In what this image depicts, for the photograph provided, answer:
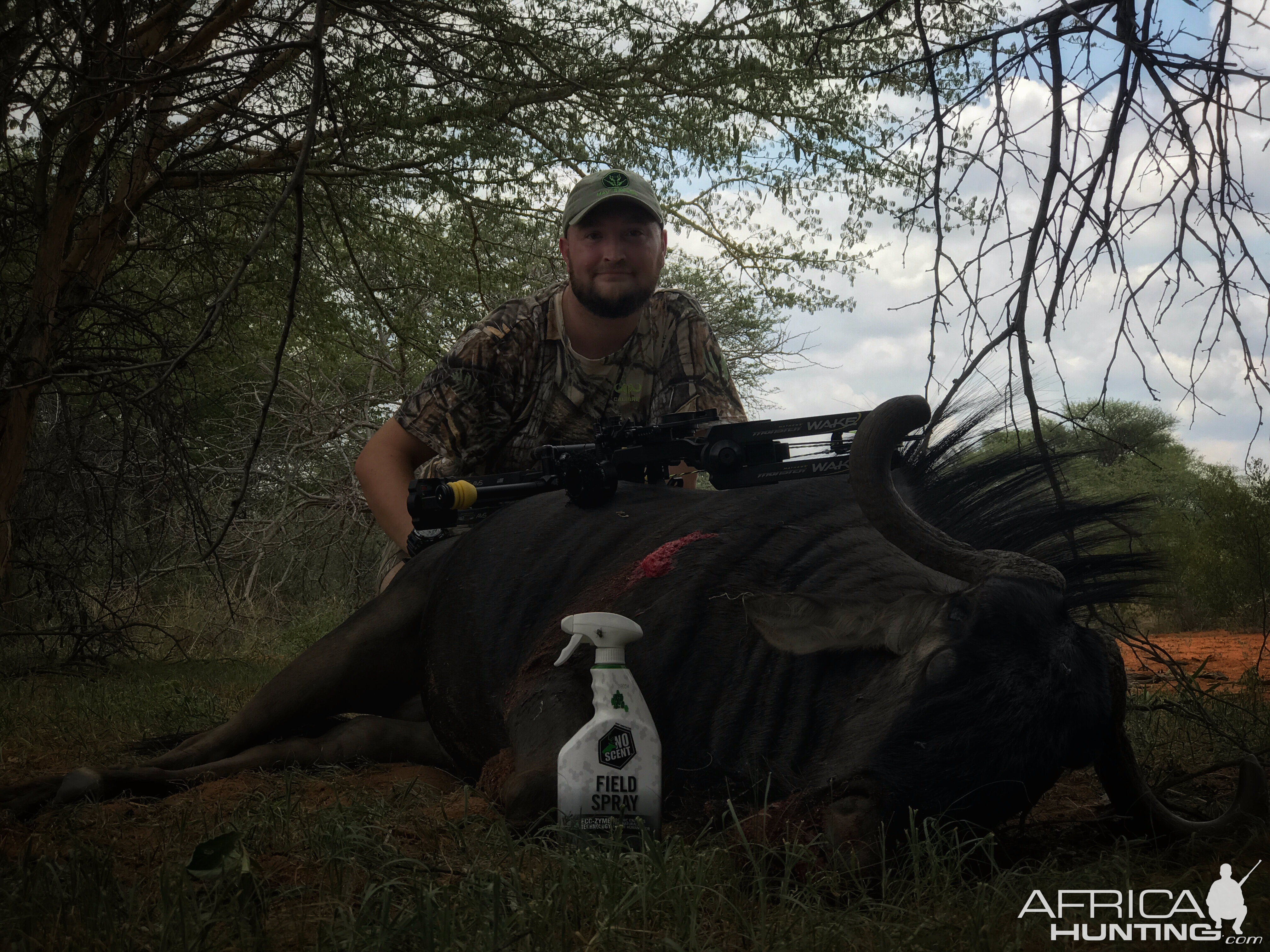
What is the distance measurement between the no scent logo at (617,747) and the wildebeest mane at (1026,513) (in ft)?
3.86

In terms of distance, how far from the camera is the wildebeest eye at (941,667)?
2.21 m

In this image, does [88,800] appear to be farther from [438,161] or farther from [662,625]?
[438,161]

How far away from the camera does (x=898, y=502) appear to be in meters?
2.42

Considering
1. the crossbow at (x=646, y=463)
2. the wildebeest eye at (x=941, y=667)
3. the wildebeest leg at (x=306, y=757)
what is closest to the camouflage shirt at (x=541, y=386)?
the crossbow at (x=646, y=463)

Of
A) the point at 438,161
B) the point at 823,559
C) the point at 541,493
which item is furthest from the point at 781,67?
the point at 823,559

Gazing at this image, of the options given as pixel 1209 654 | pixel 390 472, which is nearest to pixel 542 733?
pixel 390 472

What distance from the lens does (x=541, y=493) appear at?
381 centimetres

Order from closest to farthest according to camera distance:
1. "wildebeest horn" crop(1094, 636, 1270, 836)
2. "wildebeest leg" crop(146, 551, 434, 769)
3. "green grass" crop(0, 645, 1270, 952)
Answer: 1. "green grass" crop(0, 645, 1270, 952)
2. "wildebeest horn" crop(1094, 636, 1270, 836)
3. "wildebeest leg" crop(146, 551, 434, 769)

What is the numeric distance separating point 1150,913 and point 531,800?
1.32 meters

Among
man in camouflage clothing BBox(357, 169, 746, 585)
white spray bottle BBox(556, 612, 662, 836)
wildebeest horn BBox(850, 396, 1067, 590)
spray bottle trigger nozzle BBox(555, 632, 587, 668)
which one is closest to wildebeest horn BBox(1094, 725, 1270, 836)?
wildebeest horn BBox(850, 396, 1067, 590)

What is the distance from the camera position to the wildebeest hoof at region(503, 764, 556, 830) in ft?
8.44

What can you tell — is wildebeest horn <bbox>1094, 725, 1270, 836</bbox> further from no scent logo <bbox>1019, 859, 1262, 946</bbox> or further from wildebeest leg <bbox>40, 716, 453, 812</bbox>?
wildebeest leg <bbox>40, 716, 453, 812</bbox>

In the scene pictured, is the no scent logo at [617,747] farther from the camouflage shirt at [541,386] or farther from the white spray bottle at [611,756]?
the camouflage shirt at [541,386]

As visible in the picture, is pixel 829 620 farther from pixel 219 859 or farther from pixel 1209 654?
pixel 1209 654
